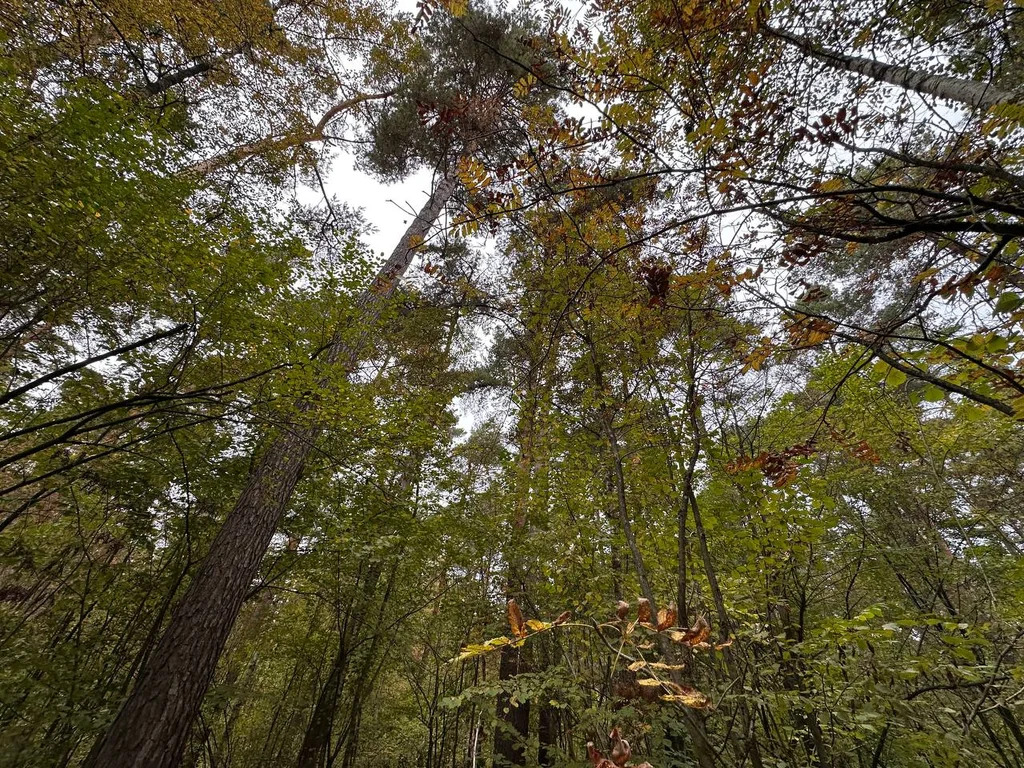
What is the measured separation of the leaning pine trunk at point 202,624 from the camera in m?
2.68

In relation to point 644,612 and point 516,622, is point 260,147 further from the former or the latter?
point 644,612

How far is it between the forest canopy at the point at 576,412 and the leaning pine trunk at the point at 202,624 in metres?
0.03

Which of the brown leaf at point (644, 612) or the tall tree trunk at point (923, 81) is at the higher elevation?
the tall tree trunk at point (923, 81)

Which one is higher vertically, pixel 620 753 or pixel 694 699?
pixel 694 699

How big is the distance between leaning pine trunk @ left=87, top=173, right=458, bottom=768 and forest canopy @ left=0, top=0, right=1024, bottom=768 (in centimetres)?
3

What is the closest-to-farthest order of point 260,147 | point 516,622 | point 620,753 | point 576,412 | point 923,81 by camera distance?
point 620,753 → point 516,622 → point 923,81 → point 576,412 → point 260,147

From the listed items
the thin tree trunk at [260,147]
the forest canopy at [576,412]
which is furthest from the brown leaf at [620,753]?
the thin tree trunk at [260,147]

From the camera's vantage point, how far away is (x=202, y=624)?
3174 millimetres

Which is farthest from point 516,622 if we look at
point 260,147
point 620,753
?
point 260,147

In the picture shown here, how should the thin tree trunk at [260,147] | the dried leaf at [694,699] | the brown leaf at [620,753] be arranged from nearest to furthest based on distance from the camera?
the brown leaf at [620,753], the dried leaf at [694,699], the thin tree trunk at [260,147]

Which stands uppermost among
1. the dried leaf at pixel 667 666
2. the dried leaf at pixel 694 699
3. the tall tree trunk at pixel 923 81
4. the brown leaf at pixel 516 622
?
the tall tree trunk at pixel 923 81

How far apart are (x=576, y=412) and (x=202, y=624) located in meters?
3.96

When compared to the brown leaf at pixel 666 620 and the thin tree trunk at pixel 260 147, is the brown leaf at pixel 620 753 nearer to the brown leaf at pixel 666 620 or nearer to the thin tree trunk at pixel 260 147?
the brown leaf at pixel 666 620

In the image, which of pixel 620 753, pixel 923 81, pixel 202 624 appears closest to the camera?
pixel 620 753
